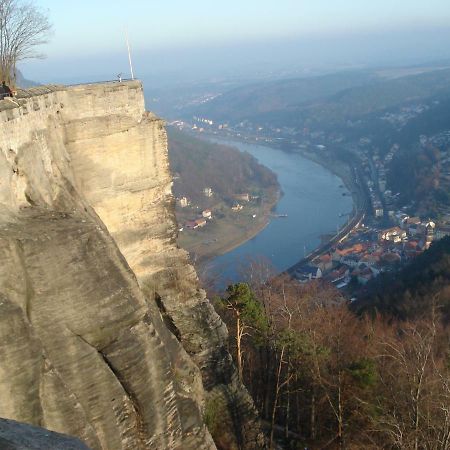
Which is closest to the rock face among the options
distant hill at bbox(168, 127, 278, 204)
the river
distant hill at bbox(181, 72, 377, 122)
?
the river

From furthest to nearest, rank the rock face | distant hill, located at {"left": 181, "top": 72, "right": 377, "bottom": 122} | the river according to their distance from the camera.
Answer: distant hill, located at {"left": 181, "top": 72, "right": 377, "bottom": 122} → the river → the rock face

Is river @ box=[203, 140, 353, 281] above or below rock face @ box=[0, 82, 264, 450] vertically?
below

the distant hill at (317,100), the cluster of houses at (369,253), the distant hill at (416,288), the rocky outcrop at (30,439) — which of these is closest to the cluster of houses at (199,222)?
the cluster of houses at (369,253)

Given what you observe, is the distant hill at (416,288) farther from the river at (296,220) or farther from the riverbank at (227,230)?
the riverbank at (227,230)

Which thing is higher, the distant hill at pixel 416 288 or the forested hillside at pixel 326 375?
the forested hillside at pixel 326 375

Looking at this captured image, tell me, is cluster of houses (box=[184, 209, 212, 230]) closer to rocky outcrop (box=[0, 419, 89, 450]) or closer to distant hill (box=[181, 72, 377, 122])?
rocky outcrop (box=[0, 419, 89, 450])

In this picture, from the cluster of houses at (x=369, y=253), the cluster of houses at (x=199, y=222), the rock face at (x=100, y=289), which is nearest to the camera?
the rock face at (x=100, y=289)

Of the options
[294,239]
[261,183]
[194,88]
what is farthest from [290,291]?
[194,88]
